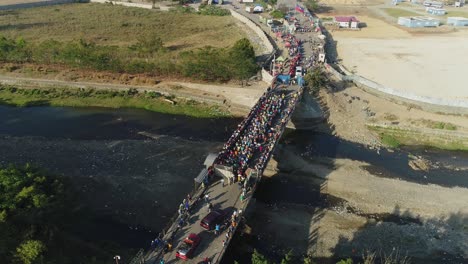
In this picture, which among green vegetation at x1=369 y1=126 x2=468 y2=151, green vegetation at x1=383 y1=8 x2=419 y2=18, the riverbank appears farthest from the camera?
green vegetation at x1=383 y1=8 x2=419 y2=18

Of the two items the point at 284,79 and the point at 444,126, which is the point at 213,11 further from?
the point at 444,126

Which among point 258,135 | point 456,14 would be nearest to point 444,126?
point 258,135

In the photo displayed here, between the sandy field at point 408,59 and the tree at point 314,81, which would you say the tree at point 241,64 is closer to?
the tree at point 314,81

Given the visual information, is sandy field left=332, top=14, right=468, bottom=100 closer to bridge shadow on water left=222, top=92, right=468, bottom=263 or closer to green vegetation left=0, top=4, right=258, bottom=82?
bridge shadow on water left=222, top=92, right=468, bottom=263

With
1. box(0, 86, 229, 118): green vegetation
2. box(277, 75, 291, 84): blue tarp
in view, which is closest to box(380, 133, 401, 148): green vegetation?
box(277, 75, 291, 84): blue tarp

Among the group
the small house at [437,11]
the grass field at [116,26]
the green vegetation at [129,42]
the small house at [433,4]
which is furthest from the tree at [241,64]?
the small house at [433,4]

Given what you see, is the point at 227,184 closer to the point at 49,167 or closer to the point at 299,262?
the point at 299,262
